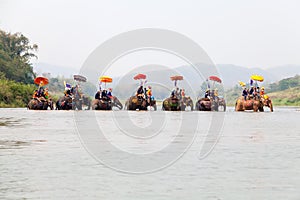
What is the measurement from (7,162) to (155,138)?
10.3m

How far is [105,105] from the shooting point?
243 ft

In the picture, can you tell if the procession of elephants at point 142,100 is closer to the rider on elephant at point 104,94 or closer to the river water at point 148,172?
the rider on elephant at point 104,94

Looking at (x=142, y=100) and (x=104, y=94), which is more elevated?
(x=104, y=94)

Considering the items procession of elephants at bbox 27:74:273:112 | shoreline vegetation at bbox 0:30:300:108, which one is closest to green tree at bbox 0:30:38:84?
shoreline vegetation at bbox 0:30:300:108

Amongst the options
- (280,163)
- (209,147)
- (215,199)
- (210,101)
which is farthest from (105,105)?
(215,199)

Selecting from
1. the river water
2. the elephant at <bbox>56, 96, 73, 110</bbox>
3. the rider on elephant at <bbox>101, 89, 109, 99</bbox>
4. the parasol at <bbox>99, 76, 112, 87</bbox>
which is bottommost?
the river water

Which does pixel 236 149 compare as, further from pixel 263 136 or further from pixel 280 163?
pixel 263 136

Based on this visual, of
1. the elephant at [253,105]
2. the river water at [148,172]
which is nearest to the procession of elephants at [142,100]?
the elephant at [253,105]

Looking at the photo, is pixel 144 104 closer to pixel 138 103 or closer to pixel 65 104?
pixel 138 103

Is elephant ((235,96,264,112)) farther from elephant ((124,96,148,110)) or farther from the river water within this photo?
the river water

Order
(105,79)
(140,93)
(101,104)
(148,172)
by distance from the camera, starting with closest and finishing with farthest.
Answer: (148,172), (101,104), (140,93), (105,79)

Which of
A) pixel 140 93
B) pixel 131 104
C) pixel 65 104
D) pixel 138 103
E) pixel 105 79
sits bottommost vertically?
pixel 65 104

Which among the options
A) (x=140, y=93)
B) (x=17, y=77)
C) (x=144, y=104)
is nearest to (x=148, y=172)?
(x=140, y=93)

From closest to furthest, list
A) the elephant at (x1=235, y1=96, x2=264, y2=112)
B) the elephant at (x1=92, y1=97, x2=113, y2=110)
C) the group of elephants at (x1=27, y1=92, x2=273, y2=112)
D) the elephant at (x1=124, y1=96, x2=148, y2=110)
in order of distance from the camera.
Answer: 1. the elephant at (x1=235, y1=96, x2=264, y2=112)
2. the group of elephants at (x1=27, y1=92, x2=273, y2=112)
3. the elephant at (x1=92, y1=97, x2=113, y2=110)
4. the elephant at (x1=124, y1=96, x2=148, y2=110)
